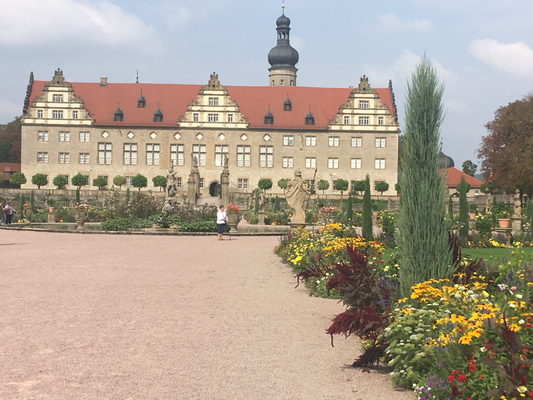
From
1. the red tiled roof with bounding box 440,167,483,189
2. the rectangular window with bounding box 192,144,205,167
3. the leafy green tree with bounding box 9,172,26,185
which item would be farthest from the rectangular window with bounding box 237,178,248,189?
the red tiled roof with bounding box 440,167,483,189

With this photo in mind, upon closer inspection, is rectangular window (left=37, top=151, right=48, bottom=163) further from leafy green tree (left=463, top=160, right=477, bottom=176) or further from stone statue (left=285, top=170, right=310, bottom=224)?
leafy green tree (left=463, top=160, right=477, bottom=176)

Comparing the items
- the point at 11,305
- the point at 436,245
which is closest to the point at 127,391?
the point at 436,245

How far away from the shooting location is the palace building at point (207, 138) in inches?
2215

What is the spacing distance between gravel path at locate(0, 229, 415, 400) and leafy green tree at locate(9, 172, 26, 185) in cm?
4485

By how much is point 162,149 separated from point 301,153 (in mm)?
12591

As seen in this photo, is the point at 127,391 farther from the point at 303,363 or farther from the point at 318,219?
the point at 318,219

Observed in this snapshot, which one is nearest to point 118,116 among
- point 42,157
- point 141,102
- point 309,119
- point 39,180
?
point 141,102

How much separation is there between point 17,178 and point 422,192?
53.4 meters

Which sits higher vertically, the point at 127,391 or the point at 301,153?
the point at 301,153

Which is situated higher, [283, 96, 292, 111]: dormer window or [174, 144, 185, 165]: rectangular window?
[283, 96, 292, 111]: dormer window

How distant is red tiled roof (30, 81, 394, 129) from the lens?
57.0m

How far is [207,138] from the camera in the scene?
5659cm

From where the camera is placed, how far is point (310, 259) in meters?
11.3

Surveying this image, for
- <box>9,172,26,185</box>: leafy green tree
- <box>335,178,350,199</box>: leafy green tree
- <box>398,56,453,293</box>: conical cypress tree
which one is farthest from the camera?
<box>335,178,350,199</box>: leafy green tree
